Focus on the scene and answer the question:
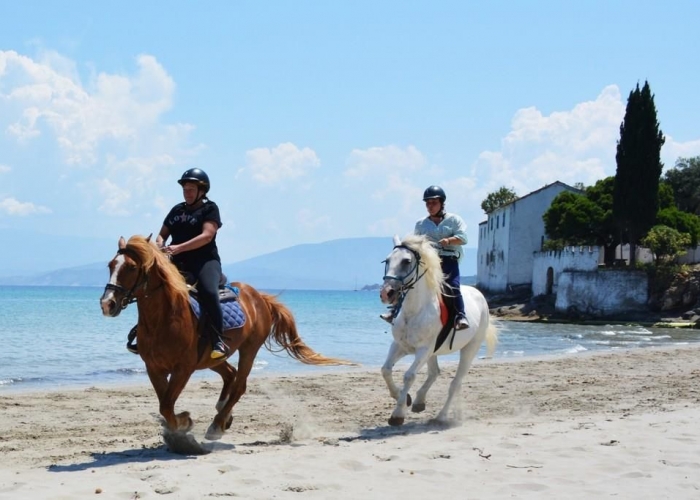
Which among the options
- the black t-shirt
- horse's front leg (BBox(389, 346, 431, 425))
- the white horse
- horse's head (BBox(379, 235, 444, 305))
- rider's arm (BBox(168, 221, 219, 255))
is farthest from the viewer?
horse's front leg (BBox(389, 346, 431, 425))

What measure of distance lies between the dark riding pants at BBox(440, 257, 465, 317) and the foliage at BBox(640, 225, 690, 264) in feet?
137

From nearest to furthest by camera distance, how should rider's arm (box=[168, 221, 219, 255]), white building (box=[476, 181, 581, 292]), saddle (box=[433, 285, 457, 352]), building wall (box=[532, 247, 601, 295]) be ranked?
rider's arm (box=[168, 221, 219, 255])
saddle (box=[433, 285, 457, 352])
building wall (box=[532, 247, 601, 295])
white building (box=[476, 181, 581, 292])

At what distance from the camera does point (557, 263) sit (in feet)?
186

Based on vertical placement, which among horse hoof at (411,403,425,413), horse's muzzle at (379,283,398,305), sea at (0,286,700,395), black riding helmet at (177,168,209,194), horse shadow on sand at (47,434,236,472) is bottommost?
sea at (0,286,700,395)

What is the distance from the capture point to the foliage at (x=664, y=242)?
48.0 meters

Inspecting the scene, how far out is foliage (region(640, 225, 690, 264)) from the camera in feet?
157

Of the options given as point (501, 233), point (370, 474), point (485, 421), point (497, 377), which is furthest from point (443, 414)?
point (501, 233)

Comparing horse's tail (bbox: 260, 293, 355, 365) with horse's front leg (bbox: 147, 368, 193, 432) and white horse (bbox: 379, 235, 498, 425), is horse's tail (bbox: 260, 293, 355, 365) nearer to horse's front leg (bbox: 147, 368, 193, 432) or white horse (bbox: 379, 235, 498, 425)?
white horse (bbox: 379, 235, 498, 425)

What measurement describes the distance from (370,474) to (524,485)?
1151mm

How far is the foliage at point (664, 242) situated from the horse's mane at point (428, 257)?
42.5 m

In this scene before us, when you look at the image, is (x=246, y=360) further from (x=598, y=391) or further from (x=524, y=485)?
(x=598, y=391)

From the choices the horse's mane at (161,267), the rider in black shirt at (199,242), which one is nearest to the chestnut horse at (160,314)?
the horse's mane at (161,267)

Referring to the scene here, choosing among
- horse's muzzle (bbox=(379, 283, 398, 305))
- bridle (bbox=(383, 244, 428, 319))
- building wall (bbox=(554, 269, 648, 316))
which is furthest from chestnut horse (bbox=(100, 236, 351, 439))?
building wall (bbox=(554, 269, 648, 316))

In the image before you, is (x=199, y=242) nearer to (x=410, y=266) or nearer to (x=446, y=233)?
(x=410, y=266)
